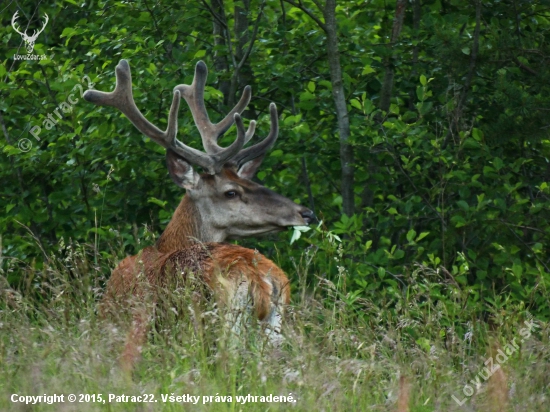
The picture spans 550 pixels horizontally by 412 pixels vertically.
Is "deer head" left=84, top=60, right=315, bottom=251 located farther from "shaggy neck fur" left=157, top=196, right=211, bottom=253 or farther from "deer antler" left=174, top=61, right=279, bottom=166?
"deer antler" left=174, top=61, right=279, bottom=166

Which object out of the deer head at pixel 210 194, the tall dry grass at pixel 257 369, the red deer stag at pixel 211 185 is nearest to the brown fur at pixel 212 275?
the tall dry grass at pixel 257 369

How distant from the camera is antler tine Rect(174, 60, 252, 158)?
7695mm

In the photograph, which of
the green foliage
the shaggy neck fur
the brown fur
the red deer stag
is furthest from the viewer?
the green foliage

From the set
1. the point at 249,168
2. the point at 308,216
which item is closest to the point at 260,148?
the point at 249,168

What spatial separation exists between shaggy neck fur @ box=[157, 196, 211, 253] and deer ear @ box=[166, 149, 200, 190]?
10cm

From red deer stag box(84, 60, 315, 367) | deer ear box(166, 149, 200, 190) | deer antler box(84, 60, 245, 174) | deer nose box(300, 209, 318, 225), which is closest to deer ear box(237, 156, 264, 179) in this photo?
red deer stag box(84, 60, 315, 367)

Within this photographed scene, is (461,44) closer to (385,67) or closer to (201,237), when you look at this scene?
(385,67)

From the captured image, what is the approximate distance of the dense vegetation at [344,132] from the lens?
723cm

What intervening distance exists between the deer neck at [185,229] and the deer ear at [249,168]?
2.03 feet

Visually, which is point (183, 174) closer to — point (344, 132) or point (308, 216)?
point (308, 216)

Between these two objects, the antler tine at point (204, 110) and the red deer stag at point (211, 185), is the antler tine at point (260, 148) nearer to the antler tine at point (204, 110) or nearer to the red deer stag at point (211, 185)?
the red deer stag at point (211, 185)

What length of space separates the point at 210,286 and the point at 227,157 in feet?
7.94

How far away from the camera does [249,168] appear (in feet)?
25.5

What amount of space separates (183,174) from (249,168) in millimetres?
642
